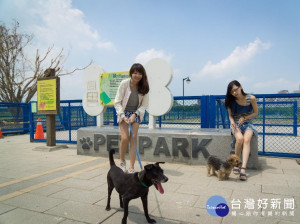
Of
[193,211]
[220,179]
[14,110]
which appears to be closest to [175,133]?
[220,179]

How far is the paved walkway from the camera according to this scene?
8.68 ft

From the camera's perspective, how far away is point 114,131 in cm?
585

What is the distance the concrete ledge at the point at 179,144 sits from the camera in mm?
4816

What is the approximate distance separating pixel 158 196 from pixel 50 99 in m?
5.35

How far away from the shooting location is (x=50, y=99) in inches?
285

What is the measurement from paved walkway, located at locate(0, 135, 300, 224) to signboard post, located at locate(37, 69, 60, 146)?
225 cm

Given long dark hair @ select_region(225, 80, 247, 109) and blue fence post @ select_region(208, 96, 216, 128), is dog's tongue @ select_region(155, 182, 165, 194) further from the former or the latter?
blue fence post @ select_region(208, 96, 216, 128)

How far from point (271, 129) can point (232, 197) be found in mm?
4821

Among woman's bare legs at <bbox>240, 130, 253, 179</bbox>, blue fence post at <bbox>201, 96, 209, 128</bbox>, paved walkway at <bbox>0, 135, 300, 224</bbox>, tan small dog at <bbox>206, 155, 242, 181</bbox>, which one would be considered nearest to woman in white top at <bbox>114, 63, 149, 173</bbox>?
paved walkway at <bbox>0, 135, 300, 224</bbox>

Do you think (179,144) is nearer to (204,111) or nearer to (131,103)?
(204,111)

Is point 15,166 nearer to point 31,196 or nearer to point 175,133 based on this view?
point 31,196

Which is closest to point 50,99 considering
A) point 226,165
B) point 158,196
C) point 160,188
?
point 158,196

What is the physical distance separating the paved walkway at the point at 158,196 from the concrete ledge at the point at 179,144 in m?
0.26

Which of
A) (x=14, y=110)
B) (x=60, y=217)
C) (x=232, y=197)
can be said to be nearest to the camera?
(x=60, y=217)
